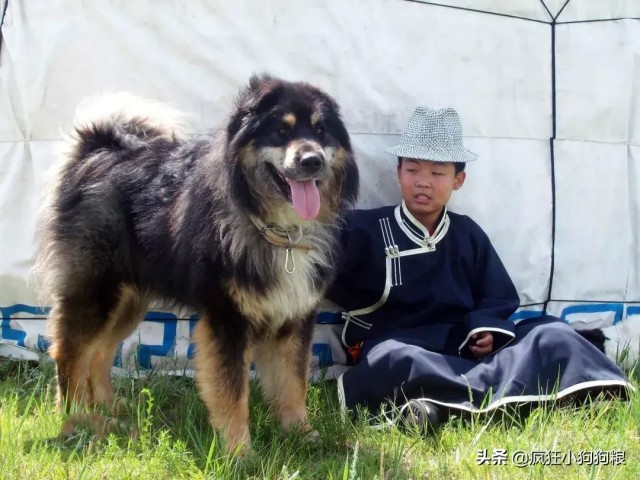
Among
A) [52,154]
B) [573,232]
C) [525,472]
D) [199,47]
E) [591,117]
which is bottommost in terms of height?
[525,472]

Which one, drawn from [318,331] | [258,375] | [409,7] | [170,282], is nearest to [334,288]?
[318,331]

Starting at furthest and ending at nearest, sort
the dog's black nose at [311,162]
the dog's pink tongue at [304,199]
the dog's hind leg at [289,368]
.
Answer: the dog's hind leg at [289,368] → the dog's pink tongue at [304,199] → the dog's black nose at [311,162]

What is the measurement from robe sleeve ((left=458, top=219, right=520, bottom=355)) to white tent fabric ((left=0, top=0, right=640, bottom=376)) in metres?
0.37

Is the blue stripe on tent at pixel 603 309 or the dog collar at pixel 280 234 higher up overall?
the dog collar at pixel 280 234

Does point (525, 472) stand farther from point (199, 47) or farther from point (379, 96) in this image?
point (199, 47)

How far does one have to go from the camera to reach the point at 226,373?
2525 millimetres

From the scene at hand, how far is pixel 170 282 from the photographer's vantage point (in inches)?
108

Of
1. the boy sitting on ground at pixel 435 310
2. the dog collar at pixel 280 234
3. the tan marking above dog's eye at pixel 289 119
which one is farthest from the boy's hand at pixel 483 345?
the tan marking above dog's eye at pixel 289 119

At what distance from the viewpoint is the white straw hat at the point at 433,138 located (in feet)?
10.2

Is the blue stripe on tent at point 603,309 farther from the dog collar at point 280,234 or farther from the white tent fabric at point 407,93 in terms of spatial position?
the dog collar at point 280,234

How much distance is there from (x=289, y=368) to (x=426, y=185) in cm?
106

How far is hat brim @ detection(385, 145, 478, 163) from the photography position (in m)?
3.08

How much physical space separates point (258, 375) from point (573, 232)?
1931 millimetres

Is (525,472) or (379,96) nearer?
(525,472)
